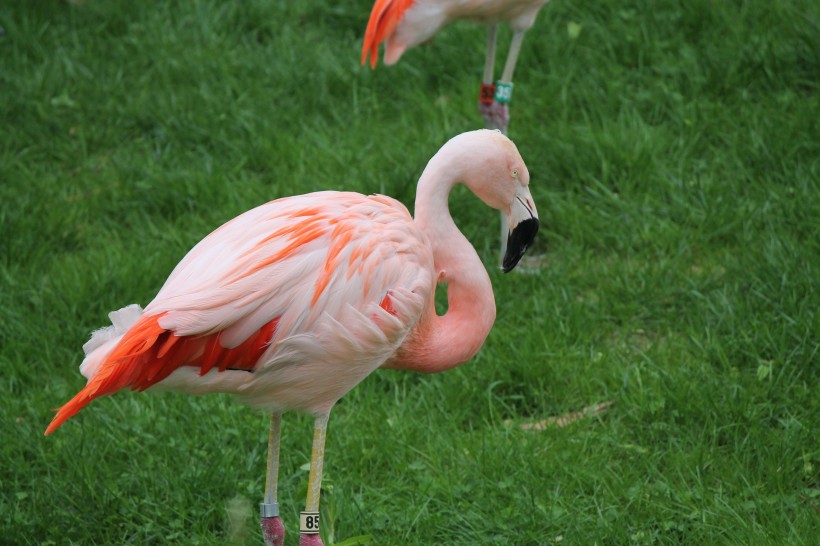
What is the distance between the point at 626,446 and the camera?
369 centimetres

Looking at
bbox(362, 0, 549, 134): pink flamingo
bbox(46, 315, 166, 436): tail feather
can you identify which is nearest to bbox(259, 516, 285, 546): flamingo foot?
bbox(46, 315, 166, 436): tail feather

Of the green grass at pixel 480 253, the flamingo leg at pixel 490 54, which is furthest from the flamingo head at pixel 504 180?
the flamingo leg at pixel 490 54

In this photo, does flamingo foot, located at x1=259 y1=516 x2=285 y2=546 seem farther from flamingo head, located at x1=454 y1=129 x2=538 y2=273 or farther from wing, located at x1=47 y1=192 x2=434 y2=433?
flamingo head, located at x1=454 y1=129 x2=538 y2=273

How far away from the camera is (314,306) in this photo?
2.83 m

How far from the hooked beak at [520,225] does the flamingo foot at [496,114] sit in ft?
5.94

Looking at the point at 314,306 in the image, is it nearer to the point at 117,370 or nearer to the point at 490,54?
the point at 117,370

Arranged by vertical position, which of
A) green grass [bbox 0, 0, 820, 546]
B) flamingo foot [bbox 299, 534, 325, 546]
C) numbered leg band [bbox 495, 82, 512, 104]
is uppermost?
numbered leg band [bbox 495, 82, 512, 104]

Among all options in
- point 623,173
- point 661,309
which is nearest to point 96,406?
point 661,309

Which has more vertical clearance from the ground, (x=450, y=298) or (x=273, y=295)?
(x=273, y=295)

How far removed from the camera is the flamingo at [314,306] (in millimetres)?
2766

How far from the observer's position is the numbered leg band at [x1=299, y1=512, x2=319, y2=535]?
2959mm

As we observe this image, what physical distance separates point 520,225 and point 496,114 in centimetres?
188

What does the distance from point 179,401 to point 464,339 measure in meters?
1.33

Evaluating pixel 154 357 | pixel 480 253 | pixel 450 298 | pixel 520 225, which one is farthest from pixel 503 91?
pixel 154 357
